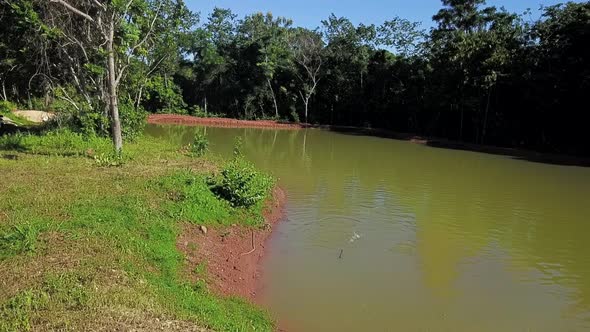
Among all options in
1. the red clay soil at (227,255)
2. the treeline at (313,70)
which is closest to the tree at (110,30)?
Result: the treeline at (313,70)

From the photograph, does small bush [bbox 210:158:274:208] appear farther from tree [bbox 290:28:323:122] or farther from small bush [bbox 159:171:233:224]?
tree [bbox 290:28:323:122]

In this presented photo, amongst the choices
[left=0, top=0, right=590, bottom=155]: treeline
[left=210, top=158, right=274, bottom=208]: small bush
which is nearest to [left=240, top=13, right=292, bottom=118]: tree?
[left=0, top=0, right=590, bottom=155]: treeline

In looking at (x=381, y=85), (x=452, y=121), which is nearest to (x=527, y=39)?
(x=452, y=121)

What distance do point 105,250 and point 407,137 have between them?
28.4 meters

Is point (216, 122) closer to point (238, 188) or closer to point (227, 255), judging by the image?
point (238, 188)

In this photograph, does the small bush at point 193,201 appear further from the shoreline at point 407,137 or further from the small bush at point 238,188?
the shoreline at point 407,137

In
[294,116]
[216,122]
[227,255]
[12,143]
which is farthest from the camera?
[294,116]

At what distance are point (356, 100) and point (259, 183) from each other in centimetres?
3116

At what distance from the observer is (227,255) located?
26.1 feet

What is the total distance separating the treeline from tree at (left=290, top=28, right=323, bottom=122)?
119mm

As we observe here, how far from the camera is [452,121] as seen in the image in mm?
32969

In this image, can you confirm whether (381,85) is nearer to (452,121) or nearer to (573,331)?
(452,121)

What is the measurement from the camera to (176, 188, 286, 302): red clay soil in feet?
22.5

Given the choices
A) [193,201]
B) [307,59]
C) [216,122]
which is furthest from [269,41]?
[193,201]
